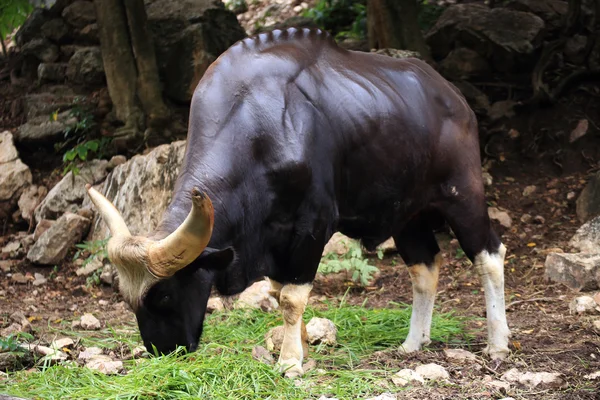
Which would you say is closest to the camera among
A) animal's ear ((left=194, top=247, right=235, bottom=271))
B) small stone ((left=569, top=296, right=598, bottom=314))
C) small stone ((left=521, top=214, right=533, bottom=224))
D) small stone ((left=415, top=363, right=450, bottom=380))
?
animal's ear ((left=194, top=247, right=235, bottom=271))

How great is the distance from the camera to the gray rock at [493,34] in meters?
10.9

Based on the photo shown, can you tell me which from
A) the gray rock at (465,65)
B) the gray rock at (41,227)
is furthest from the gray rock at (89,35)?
the gray rock at (465,65)

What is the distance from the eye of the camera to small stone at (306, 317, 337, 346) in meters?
6.18

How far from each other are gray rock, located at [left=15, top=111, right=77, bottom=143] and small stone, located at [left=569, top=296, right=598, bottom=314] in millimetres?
7067

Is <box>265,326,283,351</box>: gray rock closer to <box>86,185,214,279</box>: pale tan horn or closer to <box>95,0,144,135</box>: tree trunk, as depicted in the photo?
<box>86,185,214,279</box>: pale tan horn

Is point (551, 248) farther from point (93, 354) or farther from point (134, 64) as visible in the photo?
point (134, 64)

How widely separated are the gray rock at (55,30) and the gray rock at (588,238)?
7933 millimetres

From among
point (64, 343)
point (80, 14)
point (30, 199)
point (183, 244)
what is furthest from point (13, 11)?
point (183, 244)

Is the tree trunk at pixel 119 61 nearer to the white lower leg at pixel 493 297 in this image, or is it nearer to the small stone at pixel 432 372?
the white lower leg at pixel 493 297

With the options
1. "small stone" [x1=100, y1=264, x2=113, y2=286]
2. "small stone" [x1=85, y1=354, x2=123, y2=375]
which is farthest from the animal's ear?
"small stone" [x1=100, y1=264, x2=113, y2=286]

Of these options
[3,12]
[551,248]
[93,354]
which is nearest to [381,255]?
[551,248]

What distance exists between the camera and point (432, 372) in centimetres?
527

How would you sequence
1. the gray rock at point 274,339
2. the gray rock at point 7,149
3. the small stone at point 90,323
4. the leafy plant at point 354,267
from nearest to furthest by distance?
the gray rock at point 274,339, the small stone at point 90,323, the leafy plant at point 354,267, the gray rock at point 7,149

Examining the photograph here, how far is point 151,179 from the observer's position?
9.11 m
